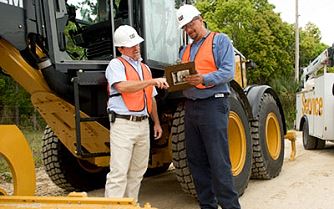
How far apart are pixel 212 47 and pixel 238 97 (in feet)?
5.28

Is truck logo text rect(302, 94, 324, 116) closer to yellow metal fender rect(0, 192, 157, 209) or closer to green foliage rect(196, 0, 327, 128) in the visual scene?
yellow metal fender rect(0, 192, 157, 209)

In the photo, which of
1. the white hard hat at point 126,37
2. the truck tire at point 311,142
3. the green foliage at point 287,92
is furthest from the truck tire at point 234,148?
the green foliage at point 287,92

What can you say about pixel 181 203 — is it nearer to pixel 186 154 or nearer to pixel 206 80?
pixel 186 154

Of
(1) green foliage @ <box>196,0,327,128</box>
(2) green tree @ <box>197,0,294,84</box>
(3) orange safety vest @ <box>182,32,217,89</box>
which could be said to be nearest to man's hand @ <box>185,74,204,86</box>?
(3) orange safety vest @ <box>182,32,217,89</box>

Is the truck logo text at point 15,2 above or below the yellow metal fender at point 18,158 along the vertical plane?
above

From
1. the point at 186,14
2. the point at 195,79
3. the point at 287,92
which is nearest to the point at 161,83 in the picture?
the point at 195,79

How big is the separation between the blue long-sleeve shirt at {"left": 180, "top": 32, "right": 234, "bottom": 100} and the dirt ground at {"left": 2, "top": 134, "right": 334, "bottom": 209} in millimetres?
1579

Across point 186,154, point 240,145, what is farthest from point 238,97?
point 186,154

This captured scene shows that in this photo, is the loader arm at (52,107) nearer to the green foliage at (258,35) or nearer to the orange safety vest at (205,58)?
the orange safety vest at (205,58)

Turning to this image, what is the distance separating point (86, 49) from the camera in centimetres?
519

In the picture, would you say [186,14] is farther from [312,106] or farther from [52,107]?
[312,106]

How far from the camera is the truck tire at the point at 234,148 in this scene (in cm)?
480

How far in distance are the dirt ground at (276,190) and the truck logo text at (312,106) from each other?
4.00 feet

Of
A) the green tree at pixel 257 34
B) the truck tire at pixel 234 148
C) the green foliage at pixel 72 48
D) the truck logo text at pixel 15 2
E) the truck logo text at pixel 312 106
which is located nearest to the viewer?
the truck logo text at pixel 15 2
